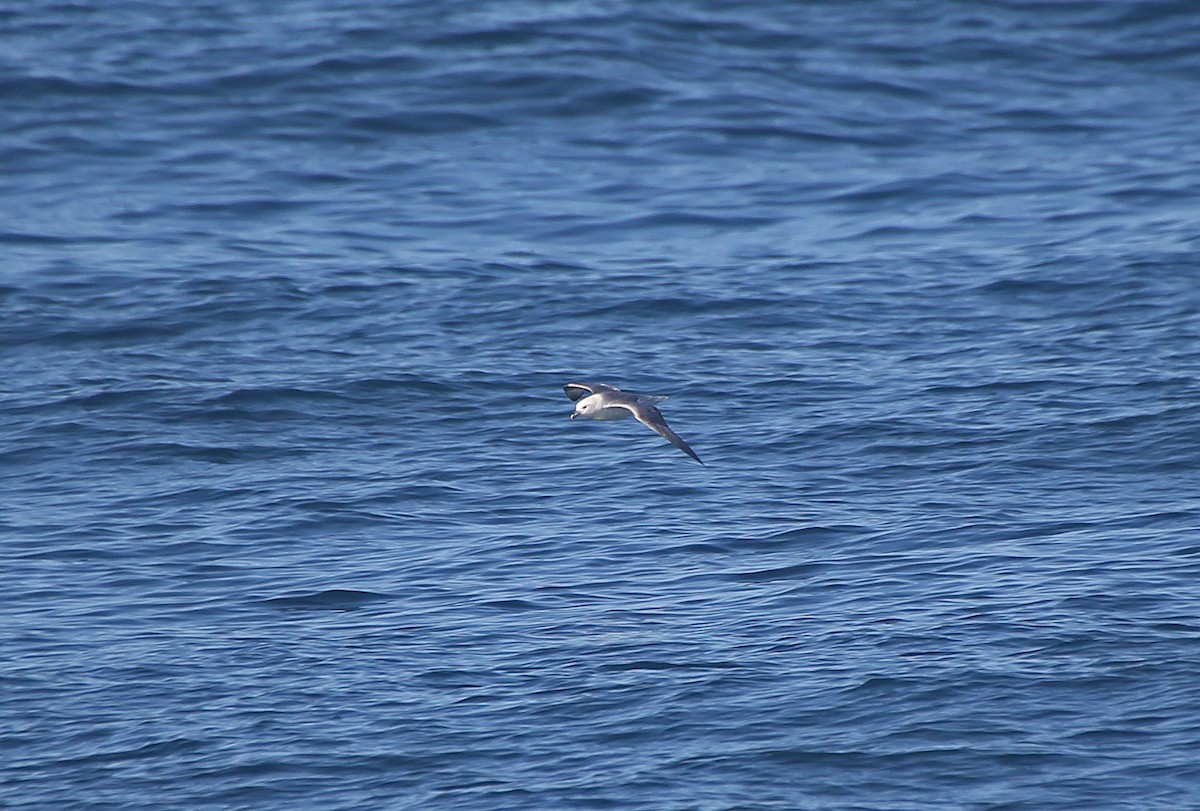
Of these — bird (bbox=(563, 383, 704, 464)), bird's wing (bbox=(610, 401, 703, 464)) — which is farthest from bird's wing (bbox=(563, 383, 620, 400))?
bird's wing (bbox=(610, 401, 703, 464))

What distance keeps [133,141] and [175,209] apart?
2.51 meters

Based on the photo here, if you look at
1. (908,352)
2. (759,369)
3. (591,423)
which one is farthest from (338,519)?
(908,352)

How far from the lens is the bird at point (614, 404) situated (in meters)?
12.9

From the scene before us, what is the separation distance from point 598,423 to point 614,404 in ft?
13.8

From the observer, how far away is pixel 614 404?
43.8 ft

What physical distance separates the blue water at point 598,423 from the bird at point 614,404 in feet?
3.44

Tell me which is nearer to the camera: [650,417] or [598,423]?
[650,417]

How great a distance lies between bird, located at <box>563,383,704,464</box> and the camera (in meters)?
12.9

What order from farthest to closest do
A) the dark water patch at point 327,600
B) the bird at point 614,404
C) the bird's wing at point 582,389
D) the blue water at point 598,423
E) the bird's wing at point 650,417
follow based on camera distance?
the bird's wing at point 582,389 < the dark water patch at point 327,600 < the bird at point 614,404 < the bird's wing at point 650,417 < the blue water at point 598,423

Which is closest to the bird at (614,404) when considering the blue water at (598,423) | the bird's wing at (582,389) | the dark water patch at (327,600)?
the bird's wing at (582,389)

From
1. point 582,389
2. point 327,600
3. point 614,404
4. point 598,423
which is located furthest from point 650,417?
point 598,423

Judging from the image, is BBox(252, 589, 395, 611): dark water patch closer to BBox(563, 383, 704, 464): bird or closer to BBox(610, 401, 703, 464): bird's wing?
BBox(563, 383, 704, 464): bird

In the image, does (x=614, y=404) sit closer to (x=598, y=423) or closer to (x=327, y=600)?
(x=327, y=600)

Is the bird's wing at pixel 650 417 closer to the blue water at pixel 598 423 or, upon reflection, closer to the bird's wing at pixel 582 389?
the bird's wing at pixel 582 389
